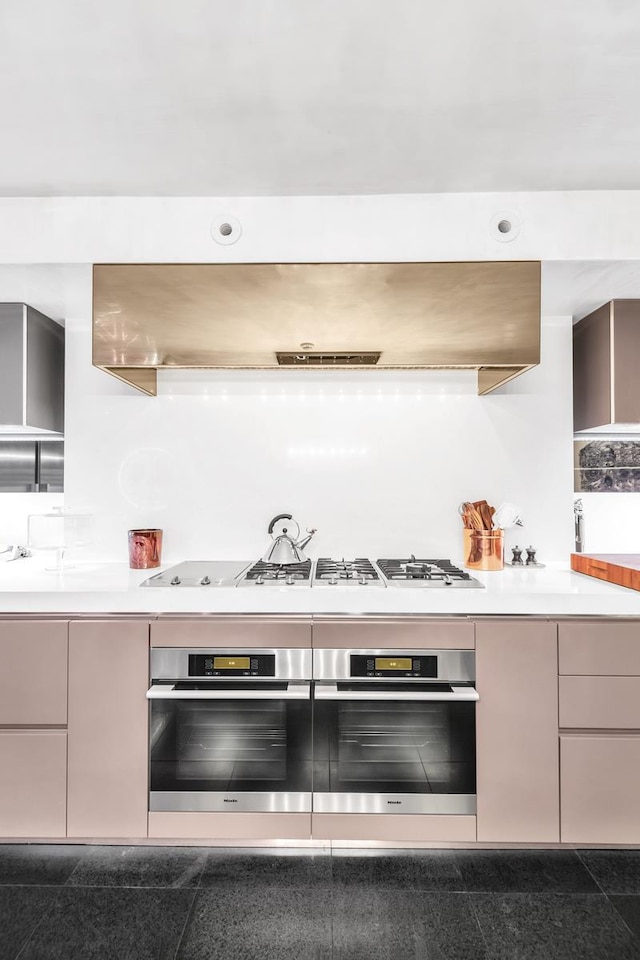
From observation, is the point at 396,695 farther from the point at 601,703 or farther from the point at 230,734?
the point at 601,703

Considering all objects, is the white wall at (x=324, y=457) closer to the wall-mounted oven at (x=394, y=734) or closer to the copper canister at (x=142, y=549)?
the copper canister at (x=142, y=549)

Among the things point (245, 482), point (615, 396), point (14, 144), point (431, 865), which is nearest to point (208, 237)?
point (14, 144)

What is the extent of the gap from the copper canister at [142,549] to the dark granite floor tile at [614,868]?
6.77 feet

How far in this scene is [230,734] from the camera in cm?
183

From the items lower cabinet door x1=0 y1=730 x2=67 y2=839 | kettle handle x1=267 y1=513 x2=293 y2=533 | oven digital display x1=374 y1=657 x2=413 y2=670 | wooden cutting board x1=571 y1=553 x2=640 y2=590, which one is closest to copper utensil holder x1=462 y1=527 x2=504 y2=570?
wooden cutting board x1=571 y1=553 x2=640 y2=590

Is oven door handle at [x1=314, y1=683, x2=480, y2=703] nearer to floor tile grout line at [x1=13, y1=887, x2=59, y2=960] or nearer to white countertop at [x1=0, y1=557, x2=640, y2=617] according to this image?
white countertop at [x1=0, y1=557, x2=640, y2=617]

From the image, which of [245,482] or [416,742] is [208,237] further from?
[416,742]

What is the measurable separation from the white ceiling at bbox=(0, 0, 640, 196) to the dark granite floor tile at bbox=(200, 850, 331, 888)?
2464 millimetres

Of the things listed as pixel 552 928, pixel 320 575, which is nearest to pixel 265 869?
pixel 552 928

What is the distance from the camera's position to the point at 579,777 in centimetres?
180

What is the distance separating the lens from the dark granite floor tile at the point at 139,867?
1.74m

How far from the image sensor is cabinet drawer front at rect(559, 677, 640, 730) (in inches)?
71.2

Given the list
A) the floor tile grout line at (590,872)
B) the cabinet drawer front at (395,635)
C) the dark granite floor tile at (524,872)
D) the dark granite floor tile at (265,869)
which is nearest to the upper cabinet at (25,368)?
the cabinet drawer front at (395,635)

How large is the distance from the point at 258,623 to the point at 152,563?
776mm
